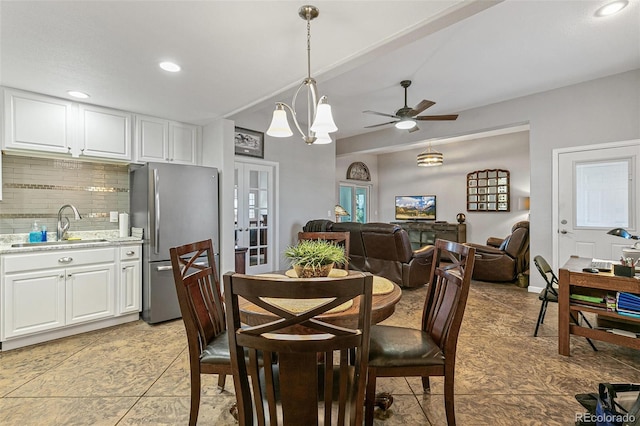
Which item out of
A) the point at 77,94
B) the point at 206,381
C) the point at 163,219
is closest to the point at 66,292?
the point at 163,219

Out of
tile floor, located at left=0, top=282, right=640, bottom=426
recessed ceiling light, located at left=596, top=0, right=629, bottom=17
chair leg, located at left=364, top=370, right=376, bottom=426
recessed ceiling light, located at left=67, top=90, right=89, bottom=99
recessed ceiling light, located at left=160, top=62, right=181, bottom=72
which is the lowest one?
tile floor, located at left=0, top=282, right=640, bottom=426

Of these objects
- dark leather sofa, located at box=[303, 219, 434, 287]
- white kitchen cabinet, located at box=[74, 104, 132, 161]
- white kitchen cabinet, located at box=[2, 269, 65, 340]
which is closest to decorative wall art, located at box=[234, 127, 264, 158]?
white kitchen cabinet, located at box=[74, 104, 132, 161]

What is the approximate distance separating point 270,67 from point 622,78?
168 inches

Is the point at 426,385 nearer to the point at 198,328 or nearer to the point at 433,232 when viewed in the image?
the point at 198,328

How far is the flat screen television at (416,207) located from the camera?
841cm

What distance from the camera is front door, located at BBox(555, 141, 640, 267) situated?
147 inches

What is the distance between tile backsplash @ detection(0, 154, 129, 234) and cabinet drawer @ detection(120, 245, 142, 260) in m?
0.65

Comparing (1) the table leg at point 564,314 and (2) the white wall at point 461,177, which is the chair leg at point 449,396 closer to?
(1) the table leg at point 564,314

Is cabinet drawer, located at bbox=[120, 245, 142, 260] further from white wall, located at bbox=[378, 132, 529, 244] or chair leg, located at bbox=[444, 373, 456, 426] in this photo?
white wall, located at bbox=[378, 132, 529, 244]

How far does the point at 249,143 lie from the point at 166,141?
1.33 meters

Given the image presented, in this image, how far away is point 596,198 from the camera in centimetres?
396

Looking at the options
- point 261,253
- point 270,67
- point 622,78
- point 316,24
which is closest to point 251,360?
point 316,24

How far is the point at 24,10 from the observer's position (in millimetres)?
1863

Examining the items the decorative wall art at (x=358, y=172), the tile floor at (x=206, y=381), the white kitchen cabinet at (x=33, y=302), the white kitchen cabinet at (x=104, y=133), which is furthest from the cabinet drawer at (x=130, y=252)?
the decorative wall art at (x=358, y=172)
